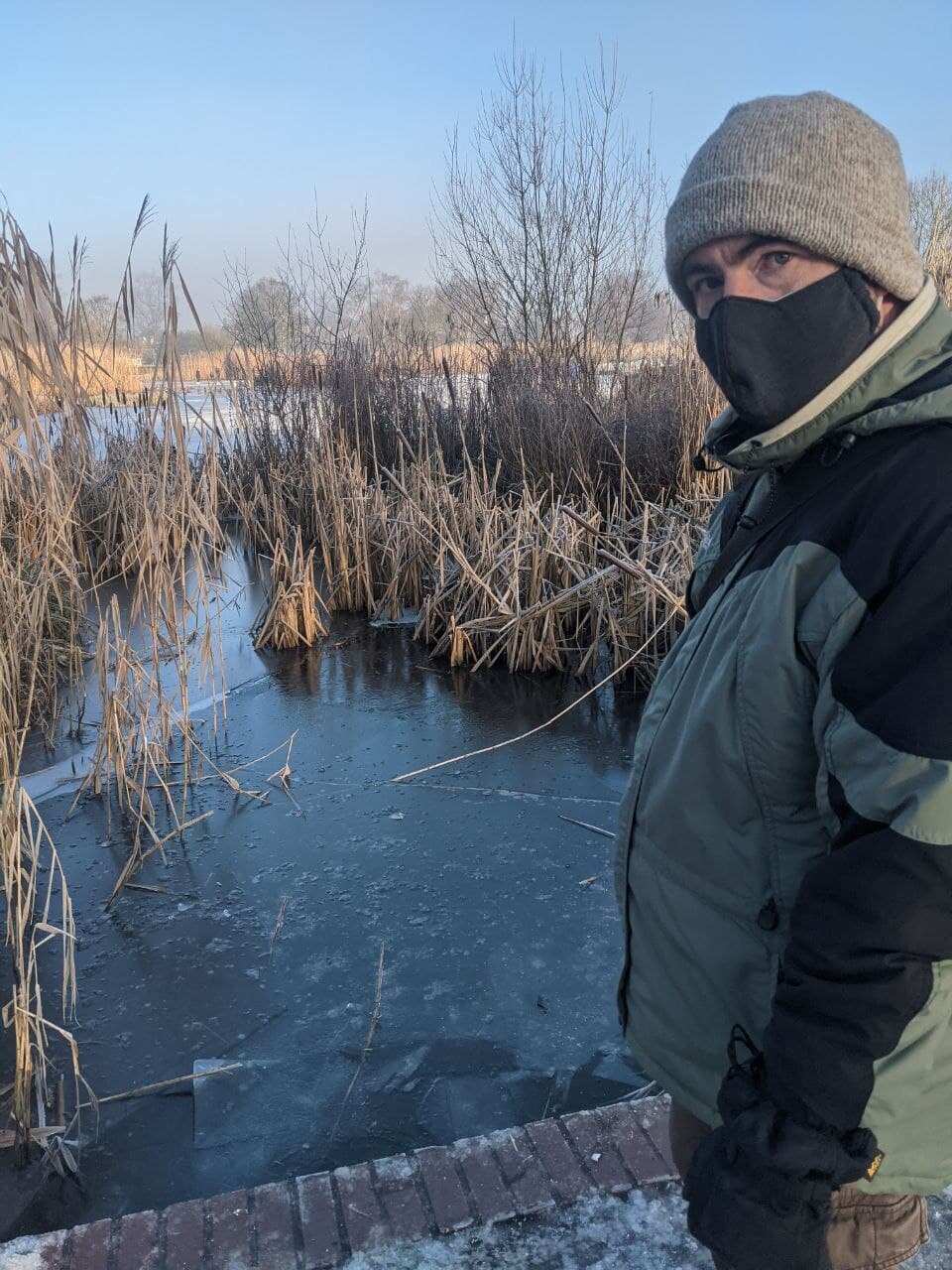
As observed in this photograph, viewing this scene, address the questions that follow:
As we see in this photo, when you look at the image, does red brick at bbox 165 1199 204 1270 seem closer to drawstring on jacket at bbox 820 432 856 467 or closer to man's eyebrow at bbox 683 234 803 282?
drawstring on jacket at bbox 820 432 856 467

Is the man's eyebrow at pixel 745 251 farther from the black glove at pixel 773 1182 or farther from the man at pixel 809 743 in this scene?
the black glove at pixel 773 1182

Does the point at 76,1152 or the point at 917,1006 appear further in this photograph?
the point at 76,1152

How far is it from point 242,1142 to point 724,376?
2.19m

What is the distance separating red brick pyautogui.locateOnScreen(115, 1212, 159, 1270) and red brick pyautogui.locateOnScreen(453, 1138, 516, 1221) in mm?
614

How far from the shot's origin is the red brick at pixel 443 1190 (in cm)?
184

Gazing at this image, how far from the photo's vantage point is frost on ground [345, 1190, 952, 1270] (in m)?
1.75

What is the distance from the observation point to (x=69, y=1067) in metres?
2.69

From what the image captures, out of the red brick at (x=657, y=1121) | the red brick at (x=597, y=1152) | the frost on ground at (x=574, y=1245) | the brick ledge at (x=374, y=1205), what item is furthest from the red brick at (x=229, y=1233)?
the red brick at (x=657, y=1121)

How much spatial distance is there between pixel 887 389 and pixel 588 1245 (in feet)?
5.39

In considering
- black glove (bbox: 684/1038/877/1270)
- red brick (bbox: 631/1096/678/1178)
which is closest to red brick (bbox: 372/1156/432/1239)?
red brick (bbox: 631/1096/678/1178)

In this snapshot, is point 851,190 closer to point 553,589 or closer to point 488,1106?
point 488,1106

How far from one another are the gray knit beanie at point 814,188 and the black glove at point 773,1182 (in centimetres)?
96

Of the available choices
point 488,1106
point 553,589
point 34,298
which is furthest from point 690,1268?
point 553,589

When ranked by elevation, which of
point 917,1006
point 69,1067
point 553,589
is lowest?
point 69,1067
